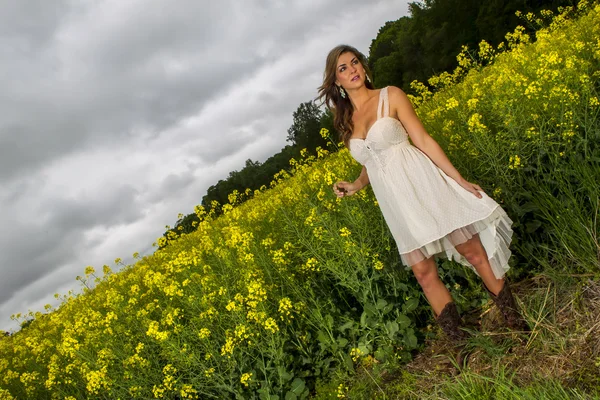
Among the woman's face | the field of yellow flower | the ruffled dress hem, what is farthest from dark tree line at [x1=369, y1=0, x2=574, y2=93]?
the ruffled dress hem

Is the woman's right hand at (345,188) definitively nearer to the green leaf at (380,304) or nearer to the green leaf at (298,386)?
the green leaf at (380,304)

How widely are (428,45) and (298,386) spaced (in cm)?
2981

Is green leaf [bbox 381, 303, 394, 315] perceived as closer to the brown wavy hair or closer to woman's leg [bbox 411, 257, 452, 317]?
woman's leg [bbox 411, 257, 452, 317]

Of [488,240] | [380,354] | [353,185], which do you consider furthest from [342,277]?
[488,240]

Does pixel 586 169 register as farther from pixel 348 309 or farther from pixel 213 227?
pixel 213 227

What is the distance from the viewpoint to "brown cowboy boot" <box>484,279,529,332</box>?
2869 mm

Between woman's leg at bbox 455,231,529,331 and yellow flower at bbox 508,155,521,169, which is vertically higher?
yellow flower at bbox 508,155,521,169

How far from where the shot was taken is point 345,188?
341cm

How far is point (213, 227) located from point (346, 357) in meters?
2.35

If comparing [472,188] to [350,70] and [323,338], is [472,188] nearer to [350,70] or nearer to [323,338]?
[350,70]

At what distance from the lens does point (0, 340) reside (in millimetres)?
8320

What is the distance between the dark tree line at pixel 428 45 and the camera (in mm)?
19580

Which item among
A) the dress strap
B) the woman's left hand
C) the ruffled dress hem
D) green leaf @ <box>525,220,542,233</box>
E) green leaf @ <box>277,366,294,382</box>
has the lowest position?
green leaf @ <box>277,366,294,382</box>

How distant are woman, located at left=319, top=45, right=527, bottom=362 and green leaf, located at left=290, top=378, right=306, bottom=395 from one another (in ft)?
3.86
